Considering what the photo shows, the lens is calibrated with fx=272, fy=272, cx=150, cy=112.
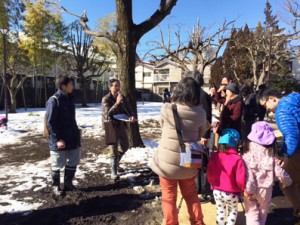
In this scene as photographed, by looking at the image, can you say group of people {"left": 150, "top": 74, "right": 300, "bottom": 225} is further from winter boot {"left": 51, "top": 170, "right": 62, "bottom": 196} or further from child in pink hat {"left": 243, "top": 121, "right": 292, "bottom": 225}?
winter boot {"left": 51, "top": 170, "right": 62, "bottom": 196}

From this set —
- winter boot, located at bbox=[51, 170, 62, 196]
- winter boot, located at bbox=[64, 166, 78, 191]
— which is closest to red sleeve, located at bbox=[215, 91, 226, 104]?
winter boot, located at bbox=[64, 166, 78, 191]

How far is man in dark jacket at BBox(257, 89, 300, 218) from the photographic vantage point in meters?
2.82

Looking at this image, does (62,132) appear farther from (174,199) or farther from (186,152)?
(186,152)

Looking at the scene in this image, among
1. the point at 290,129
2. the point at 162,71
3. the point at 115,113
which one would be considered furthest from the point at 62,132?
the point at 162,71

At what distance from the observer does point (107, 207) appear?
3.78 metres

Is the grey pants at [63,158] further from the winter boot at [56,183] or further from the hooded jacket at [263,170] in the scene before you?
the hooded jacket at [263,170]

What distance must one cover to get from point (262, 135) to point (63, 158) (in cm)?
280

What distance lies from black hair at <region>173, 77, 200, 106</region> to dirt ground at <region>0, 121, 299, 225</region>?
161cm

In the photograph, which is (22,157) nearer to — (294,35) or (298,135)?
(298,135)

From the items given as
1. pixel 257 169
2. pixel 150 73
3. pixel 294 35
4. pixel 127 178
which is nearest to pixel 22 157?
pixel 127 178

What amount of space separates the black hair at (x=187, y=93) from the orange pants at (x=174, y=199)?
0.80 metres

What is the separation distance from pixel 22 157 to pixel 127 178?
3085 mm

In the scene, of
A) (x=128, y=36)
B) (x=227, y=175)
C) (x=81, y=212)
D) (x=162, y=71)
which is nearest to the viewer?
(x=227, y=175)

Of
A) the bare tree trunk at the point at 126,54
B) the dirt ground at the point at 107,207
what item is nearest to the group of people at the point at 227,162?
the dirt ground at the point at 107,207
